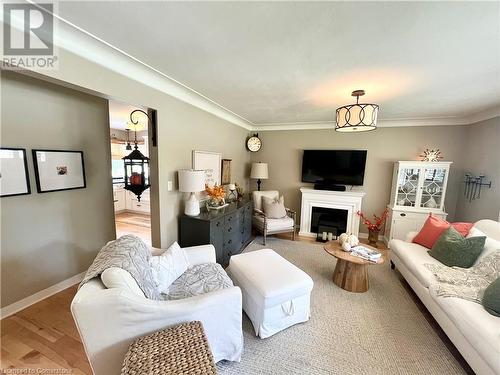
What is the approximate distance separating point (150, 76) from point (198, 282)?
2098 mm

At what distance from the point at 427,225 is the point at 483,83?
178cm

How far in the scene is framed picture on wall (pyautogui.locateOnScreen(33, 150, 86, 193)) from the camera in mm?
2139

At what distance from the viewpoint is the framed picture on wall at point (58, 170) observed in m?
2.14

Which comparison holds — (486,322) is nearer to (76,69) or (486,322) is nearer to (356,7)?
(356,7)

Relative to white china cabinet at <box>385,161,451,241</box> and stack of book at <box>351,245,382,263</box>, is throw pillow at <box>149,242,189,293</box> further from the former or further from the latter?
white china cabinet at <box>385,161,451,241</box>

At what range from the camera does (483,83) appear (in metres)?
2.15

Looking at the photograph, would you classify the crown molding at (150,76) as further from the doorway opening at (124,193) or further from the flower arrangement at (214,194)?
the doorway opening at (124,193)

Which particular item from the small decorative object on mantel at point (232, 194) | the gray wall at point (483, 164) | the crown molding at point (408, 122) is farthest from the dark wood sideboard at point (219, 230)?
the gray wall at point (483, 164)

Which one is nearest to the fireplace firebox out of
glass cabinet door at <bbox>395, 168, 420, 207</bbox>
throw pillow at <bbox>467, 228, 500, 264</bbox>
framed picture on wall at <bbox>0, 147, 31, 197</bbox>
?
glass cabinet door at <bbox>395, 168, 420, 207</bbox>

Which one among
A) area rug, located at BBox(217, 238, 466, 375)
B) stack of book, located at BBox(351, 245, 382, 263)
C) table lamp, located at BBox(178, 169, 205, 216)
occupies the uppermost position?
table lamp, located at BBox(178, 169, 205, 216)

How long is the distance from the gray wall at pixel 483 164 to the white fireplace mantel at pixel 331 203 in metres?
1.59

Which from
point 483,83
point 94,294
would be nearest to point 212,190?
point 94,294

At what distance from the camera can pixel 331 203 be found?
4.18m

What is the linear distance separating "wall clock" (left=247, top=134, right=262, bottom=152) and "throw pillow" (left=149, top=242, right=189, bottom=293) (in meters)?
3.21
